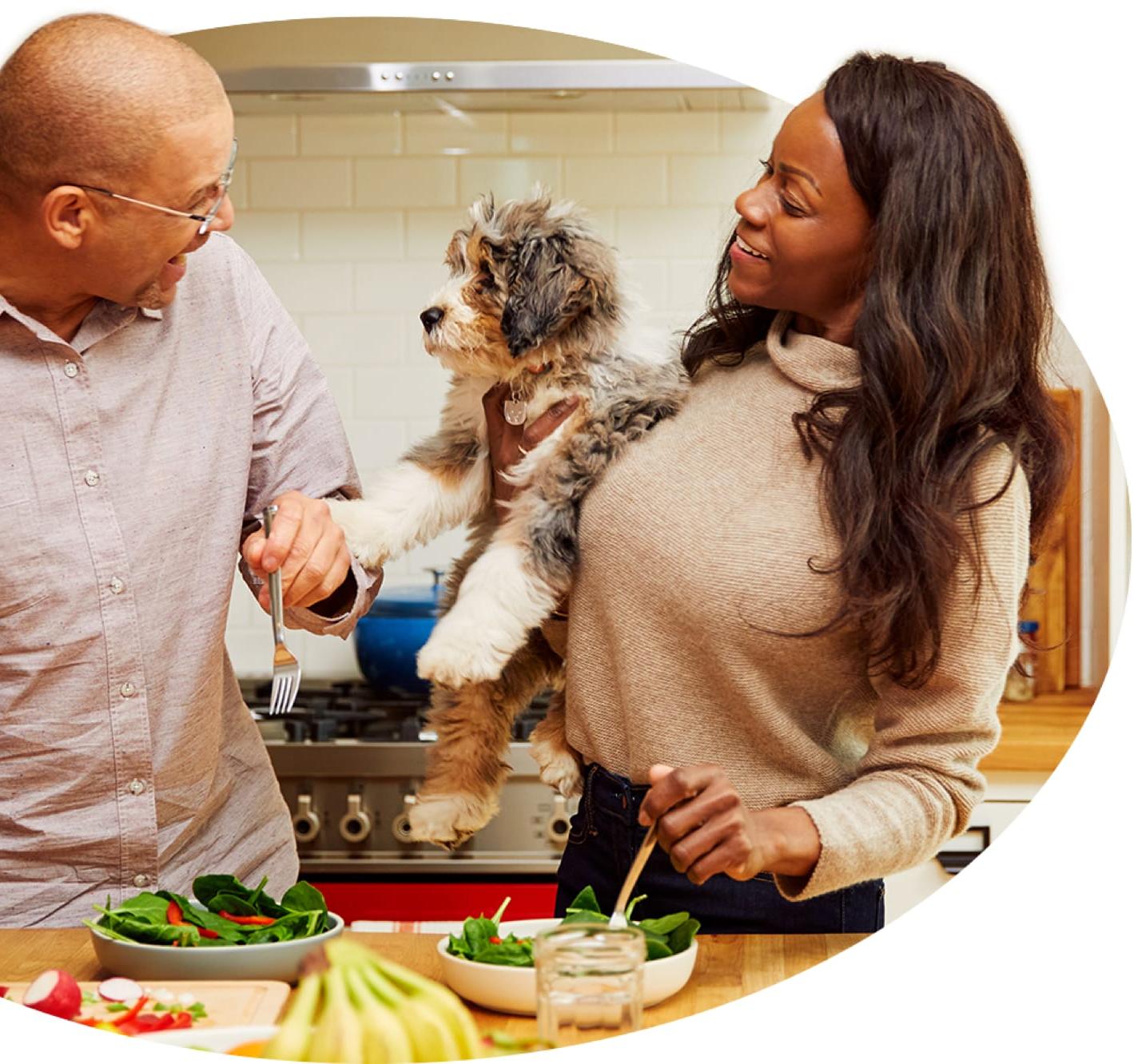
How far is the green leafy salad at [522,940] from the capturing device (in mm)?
1208

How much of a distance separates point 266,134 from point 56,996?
2.60m

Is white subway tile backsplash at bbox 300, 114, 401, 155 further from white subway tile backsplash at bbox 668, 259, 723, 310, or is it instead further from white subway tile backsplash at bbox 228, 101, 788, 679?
white subway tile backsplash at bbox 668, 259, 723, 310

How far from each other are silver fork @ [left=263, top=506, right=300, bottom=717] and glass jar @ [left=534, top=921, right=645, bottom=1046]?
507 millimetres

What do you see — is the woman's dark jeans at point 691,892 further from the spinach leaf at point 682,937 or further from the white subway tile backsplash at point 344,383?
the white subway tile backsplash at point 344,383

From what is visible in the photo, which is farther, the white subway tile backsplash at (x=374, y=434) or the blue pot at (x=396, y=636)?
the white subway tile backsplash at (x=374, y=434)

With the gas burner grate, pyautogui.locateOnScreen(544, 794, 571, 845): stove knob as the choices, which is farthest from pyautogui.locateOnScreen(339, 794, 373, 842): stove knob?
Result: pyautogui.locateOnScreen(544, 794, 571, 845): stove knob

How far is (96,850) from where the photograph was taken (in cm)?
158

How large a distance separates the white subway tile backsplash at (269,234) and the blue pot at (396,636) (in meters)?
0.90

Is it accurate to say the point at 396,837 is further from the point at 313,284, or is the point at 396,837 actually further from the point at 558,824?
the point at 313,284

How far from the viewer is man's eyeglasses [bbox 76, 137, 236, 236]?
1.47m

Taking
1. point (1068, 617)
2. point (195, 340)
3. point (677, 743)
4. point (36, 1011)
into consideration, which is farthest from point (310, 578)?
point (1068, 617)

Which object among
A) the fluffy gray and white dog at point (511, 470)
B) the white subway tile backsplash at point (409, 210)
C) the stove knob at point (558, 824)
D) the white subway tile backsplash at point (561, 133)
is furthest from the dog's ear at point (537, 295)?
the white subway tile backsplash at point (561, 133)

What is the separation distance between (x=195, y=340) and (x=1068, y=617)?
2.42 metres

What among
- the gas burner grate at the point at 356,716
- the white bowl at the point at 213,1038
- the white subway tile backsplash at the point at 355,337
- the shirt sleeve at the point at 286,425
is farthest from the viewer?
the white subway tile backsplash at the point at 355,337
